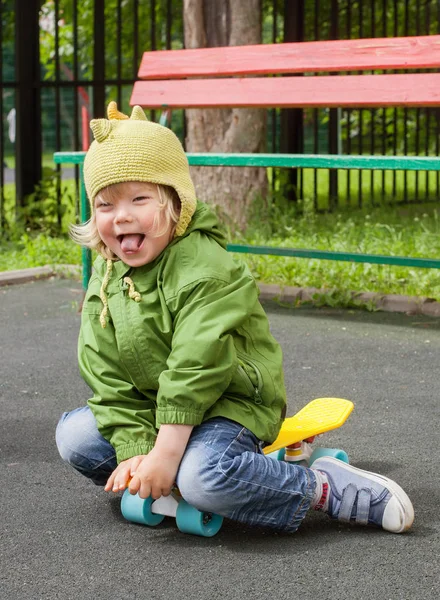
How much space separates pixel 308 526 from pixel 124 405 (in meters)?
0.51

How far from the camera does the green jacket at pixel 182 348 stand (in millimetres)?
2303

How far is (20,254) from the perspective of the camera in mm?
6918

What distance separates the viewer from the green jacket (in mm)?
2303

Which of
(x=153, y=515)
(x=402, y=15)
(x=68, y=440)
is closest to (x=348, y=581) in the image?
(x=153, y=515)

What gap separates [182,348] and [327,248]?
403 centimetres

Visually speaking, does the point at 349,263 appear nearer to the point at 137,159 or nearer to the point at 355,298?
the point at 355,298

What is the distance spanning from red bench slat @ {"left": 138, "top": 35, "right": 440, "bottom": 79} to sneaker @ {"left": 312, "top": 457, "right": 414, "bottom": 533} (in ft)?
10.4

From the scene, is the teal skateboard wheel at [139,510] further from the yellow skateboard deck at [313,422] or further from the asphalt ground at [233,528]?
the yellow skateboard deck at [313,422]

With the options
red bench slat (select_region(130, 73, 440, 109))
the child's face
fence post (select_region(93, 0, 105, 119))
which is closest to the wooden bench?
red bench slat (select_region(130, 73, 440, 109))

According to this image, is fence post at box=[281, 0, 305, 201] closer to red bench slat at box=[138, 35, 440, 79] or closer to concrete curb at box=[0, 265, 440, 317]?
red bench slat at box=[138, 35, 440, 79]

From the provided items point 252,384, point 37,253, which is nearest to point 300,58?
point 37,253

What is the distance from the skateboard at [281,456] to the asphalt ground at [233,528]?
31mm

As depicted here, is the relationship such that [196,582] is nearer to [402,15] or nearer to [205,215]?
[205,215]

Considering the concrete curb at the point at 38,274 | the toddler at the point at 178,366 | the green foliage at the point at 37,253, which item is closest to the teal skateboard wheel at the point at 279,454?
the toddler at the point at 178,366
